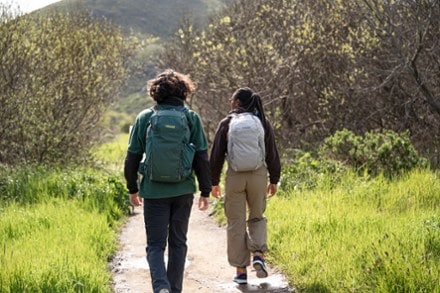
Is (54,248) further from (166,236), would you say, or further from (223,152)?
(223,152)

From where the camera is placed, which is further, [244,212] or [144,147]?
[244,212]

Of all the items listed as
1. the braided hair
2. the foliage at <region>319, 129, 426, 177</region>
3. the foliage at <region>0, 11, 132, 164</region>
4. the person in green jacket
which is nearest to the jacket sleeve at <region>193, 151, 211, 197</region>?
the person in green jacket

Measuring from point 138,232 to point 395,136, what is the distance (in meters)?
4.79

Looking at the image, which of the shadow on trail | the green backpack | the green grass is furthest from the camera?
the shadow on trail

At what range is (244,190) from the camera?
6496 millimetres

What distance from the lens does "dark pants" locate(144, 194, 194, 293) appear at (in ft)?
17.5

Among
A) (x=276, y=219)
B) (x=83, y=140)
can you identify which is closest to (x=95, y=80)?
(x=83, y=140)

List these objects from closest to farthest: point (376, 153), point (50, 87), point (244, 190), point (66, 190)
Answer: point (244, 190) < point (66, 190) < point (376, 153) < point (50, 87)

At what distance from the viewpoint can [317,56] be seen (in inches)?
575

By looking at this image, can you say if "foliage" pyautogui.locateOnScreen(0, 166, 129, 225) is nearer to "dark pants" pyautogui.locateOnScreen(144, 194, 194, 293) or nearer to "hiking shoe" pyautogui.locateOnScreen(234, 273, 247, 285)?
"hiking shoe" pyautogui.locateOnScreen(234, 273, 247, 285)

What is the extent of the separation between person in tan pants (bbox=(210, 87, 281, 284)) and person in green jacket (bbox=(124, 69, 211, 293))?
3.10 feet

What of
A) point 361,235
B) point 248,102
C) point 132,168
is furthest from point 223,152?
point 361,235

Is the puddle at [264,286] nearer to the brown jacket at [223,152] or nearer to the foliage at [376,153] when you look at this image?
the brown jacket at [223,152]

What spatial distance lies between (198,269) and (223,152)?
5.37 ft
